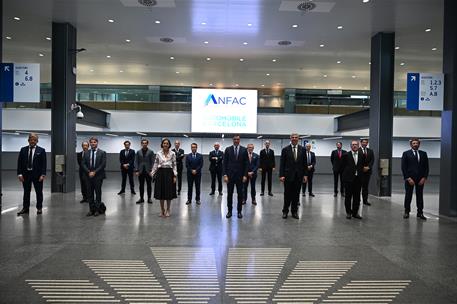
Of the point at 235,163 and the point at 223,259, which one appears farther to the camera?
the point at 235,163

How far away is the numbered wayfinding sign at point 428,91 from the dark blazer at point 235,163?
198 inches

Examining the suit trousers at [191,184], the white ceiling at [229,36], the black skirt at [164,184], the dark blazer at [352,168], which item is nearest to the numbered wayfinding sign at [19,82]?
the white ceiling at [229,36]

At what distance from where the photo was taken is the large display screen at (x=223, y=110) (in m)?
19.0

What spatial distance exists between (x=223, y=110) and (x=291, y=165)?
1135cm

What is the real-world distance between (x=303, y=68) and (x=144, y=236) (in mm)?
15991

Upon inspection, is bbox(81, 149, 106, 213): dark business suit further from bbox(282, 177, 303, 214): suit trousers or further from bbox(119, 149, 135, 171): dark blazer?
bbox(282, 177, 303, 214): suit trousers

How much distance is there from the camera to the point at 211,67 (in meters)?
20.5

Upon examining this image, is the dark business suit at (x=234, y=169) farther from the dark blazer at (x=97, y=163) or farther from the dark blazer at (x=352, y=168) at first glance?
the dark blazer at (x=97, y=163)

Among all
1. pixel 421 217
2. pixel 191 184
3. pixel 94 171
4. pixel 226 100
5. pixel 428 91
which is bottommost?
pixel 421 217

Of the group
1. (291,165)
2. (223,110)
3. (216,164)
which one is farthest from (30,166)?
(223,110)

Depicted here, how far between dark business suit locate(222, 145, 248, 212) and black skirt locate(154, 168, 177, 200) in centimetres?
126

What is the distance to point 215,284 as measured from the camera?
4.15m

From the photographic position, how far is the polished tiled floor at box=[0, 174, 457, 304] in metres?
3.88

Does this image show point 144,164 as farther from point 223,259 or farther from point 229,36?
point 229,36
